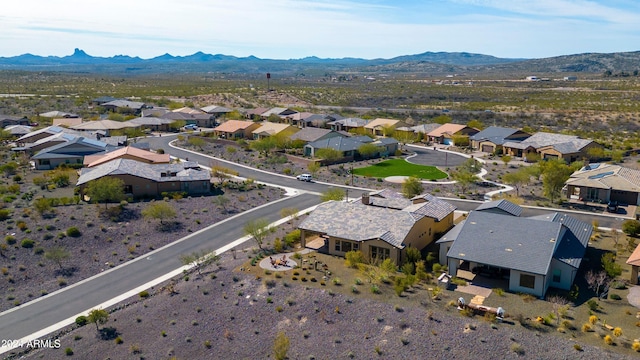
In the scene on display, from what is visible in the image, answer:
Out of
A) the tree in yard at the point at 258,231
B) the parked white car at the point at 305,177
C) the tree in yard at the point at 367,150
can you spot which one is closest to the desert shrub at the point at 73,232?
the tree in yard at the point at 258,231

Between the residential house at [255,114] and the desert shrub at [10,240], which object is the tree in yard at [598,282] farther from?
the residential house at [255,114]

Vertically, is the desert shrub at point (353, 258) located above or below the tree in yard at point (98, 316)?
above

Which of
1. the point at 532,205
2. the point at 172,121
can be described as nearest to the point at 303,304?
the point at 532,205

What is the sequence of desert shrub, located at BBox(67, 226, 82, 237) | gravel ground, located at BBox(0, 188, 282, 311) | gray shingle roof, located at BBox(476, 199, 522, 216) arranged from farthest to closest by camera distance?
1. desert shrub, located at BBox(67, 226, 82, 237)
2. gray shingle roof, located at BBox(476, 199, 522, 216)
3. gravel ground, located at BBox(0, 188, 282, 311)

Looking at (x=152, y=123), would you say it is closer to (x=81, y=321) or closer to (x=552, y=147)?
(x=552, y=147)

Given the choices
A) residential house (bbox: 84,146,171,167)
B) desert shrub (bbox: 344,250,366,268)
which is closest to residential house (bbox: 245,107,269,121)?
residential house (bbox: 84,146,171,167)

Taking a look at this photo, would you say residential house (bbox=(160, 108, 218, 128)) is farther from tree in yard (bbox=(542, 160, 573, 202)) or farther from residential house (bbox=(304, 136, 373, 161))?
tree in yard (bbox=(542, 160, 573, 202))

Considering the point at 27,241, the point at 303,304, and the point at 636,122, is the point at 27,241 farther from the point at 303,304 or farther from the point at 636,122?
the point at 636,122
